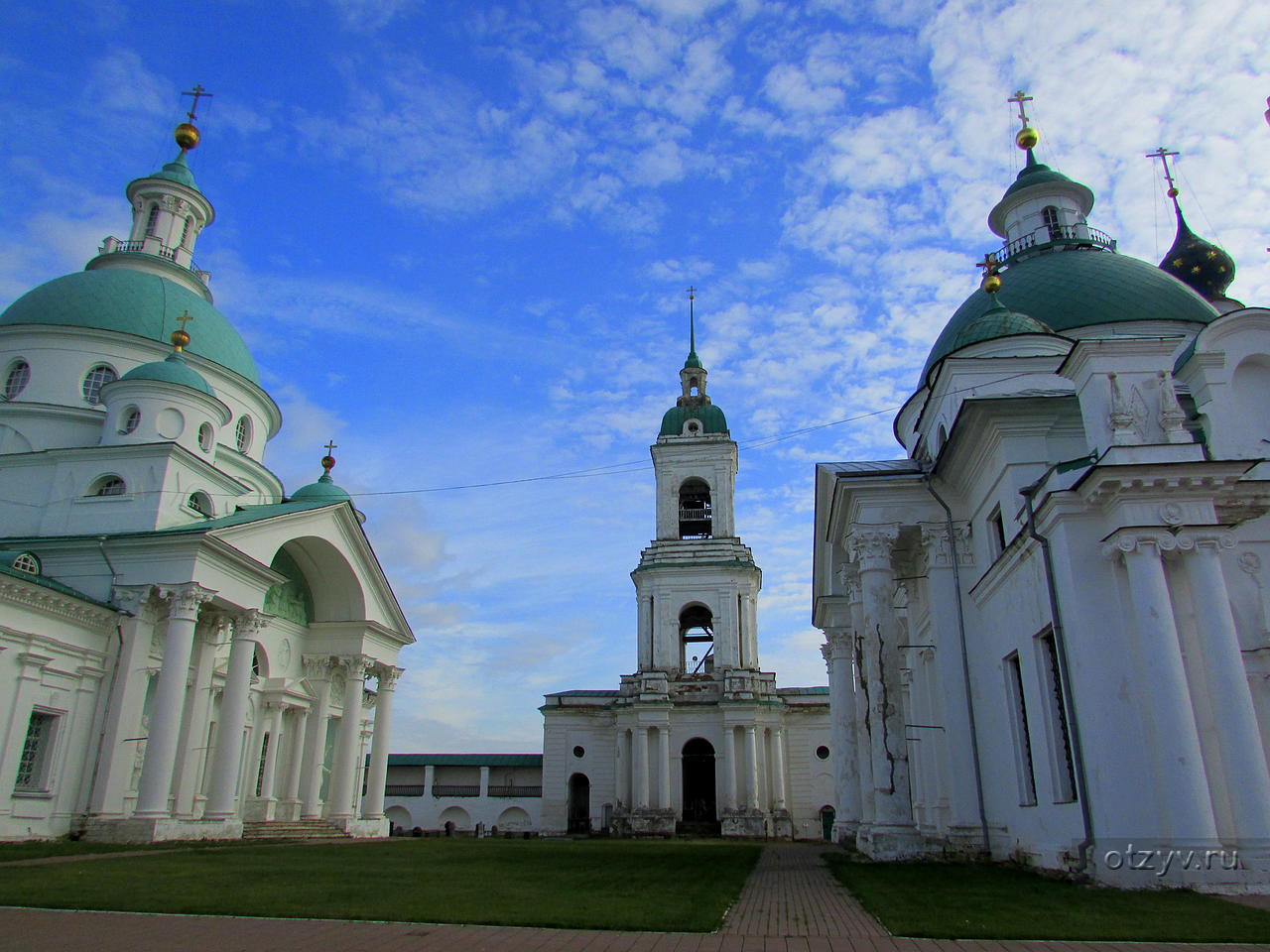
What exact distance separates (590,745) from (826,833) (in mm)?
12560

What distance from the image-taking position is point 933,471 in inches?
801

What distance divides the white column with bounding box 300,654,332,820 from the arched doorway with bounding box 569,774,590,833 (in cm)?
1734

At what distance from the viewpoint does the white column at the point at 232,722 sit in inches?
942

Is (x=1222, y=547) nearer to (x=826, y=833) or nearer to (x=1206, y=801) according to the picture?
(x=1206, y=801)

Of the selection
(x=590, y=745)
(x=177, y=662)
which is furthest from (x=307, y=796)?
(x=590, y=745)

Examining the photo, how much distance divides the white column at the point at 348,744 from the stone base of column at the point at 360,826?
0.49 ft

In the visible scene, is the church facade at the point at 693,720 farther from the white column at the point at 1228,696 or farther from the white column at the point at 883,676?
the white column at the point at 1228,696

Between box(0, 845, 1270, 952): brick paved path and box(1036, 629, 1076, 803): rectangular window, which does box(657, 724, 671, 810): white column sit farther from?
box(0, 845, 1270, 952): brick paved path

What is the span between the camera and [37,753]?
20.7 meters

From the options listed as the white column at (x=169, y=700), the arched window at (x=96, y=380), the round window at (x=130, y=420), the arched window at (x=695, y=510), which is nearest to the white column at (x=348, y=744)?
the white column at (x=169, y=700)

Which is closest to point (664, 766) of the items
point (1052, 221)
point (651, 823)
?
point (651, 823)

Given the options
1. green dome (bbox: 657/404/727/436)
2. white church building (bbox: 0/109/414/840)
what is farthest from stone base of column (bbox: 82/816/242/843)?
green dome (bbox: 657/404/727/436)

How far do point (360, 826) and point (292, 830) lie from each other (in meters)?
3.22

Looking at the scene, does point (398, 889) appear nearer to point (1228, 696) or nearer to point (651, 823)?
point (1228, 696)
